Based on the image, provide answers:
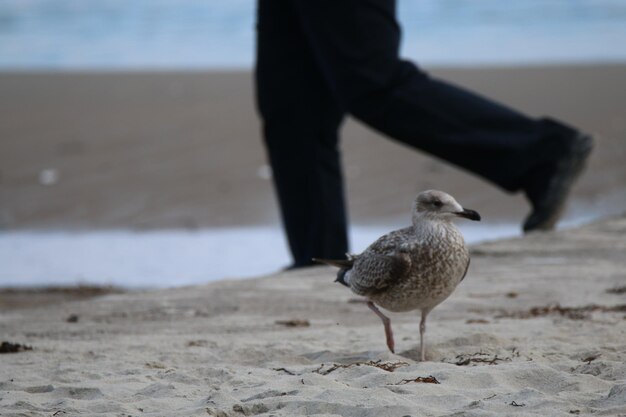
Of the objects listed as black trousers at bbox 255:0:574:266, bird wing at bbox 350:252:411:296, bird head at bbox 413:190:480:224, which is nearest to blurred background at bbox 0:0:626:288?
black trousers at bbox 255:0:574:266

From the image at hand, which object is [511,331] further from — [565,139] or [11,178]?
[11,178]

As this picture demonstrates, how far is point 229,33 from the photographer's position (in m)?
23.0

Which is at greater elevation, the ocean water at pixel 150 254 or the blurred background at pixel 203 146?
the blurred background at pixel 203 146

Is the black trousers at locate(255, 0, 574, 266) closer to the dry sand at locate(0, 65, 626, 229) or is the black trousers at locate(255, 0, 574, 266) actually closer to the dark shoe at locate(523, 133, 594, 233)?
the dark shoe at locate(523, 133, 594, 233)

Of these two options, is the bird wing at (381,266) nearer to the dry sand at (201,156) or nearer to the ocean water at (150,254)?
the ocean water at (150,254)

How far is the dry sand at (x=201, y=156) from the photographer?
11.0 m

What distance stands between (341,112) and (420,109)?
595 mm

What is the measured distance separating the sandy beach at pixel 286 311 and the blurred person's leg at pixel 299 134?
1.26 feet

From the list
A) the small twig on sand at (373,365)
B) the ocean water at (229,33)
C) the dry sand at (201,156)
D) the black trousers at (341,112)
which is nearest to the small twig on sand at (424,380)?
the small twig on sand at (373,365)

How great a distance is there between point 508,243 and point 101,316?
8.67 feet

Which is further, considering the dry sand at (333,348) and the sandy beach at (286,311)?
the sandy beach at (286,311)

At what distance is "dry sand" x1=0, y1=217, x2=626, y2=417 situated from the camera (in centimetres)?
433

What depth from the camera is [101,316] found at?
21.4ft

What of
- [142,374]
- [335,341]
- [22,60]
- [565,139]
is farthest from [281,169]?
[22,60]
